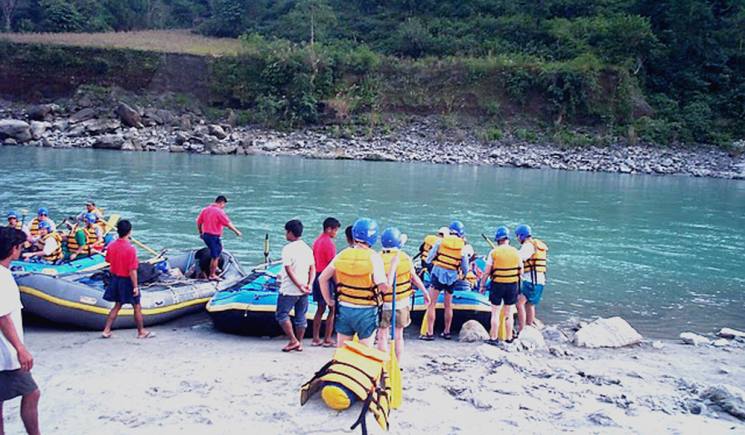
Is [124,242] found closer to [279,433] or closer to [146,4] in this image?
[279,433]

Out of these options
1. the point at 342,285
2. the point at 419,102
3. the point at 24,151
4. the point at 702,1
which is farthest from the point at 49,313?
the point at 702,1

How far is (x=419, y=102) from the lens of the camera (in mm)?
39156

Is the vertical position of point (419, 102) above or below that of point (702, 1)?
below

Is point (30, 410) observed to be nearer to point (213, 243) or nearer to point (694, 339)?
point (213, 243)

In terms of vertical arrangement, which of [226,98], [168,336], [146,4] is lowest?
[168,336]

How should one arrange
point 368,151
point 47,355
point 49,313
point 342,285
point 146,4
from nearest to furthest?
point 342,285 → point 47,355 → point 49,313 → point 368,151 → point 146,4

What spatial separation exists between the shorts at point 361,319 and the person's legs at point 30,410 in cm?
216

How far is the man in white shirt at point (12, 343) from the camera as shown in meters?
3.44

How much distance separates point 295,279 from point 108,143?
93.6ft

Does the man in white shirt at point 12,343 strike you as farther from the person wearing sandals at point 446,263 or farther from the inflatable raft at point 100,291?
the person wearing sandals at point 446,263

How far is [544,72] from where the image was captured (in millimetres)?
38500

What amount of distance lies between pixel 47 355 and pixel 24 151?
85.6 ft

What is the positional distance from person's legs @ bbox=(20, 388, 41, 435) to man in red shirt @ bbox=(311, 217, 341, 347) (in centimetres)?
295

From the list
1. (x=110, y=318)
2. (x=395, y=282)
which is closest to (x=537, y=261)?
(x=395, y=282)
